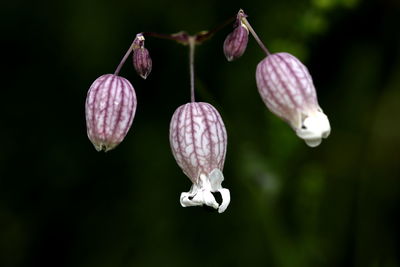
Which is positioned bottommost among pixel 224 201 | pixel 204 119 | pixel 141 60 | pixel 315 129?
pixel 224 201

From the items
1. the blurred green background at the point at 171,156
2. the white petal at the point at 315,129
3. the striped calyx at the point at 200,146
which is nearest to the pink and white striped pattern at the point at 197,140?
the striped calyx at the point at 200,146

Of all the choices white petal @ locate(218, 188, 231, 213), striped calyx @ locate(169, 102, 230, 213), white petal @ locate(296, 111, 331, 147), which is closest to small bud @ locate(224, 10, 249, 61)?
striped calyx @ locate(169, 102, 230, 213)

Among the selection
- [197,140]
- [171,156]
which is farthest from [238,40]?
[171,156]

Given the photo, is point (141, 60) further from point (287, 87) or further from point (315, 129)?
point (315, 129)

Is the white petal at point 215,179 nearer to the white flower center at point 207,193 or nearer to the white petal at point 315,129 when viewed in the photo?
the white flower center at point 207,193

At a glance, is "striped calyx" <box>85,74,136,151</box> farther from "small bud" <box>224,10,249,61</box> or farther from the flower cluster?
"small bud" <box>224,10,249,61</box>

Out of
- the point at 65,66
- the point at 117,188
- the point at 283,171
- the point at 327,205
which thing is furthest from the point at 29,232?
the point at 327,205

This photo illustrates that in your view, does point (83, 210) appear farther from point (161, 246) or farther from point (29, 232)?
point (161, 246)
